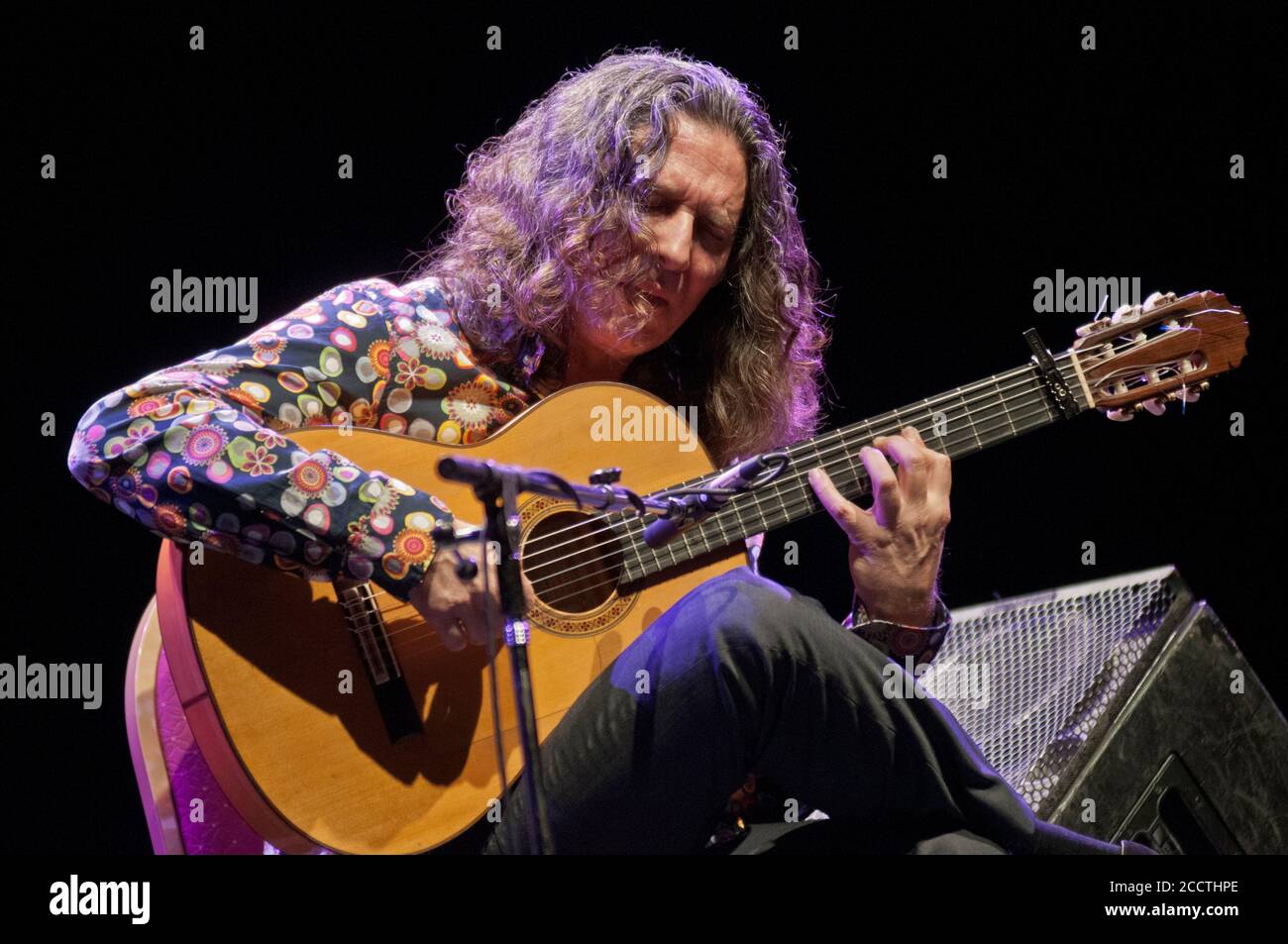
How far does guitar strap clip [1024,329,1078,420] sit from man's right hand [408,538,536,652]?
1146 millimetres

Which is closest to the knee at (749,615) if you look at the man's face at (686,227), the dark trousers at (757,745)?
the dark trousers at (757,745)

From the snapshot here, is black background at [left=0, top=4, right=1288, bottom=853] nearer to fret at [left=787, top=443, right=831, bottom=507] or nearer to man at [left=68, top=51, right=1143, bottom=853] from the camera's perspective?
man at [left=68, top=51, right=1143, bottom=853]

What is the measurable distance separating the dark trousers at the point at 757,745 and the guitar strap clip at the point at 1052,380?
868 millimetres

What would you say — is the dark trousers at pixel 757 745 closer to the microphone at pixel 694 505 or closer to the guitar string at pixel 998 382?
the microphone at pixel 694 505

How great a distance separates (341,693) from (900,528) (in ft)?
3.28

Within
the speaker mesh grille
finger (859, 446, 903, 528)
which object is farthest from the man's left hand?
the speaker mesh grille

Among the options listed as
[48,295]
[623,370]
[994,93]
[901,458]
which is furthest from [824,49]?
[48,295]

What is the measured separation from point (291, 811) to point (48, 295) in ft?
4.72

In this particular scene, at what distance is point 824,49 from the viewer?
2.99m

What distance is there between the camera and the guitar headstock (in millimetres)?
2318

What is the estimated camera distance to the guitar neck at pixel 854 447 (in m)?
2.15

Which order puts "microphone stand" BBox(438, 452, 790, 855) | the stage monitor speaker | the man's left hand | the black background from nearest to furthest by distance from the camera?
"microphone stand" BBox(438, 452, 790, 855)
the stage monitor speaker
the man's left hand
the black background

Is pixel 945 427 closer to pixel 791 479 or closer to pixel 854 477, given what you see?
pixel 854 477

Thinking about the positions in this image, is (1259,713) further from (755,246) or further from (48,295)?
(48,295)
